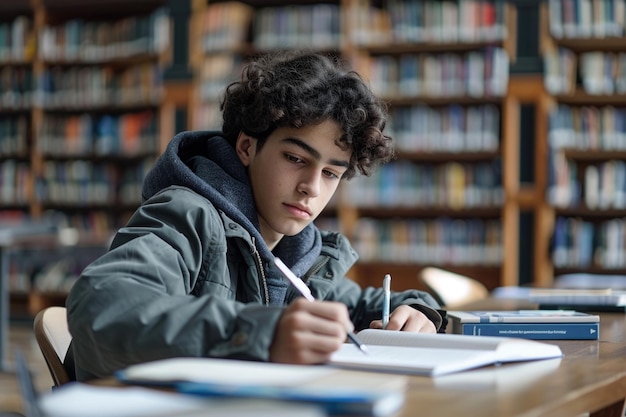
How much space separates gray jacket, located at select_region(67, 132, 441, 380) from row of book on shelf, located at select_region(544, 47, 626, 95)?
3.88 metres

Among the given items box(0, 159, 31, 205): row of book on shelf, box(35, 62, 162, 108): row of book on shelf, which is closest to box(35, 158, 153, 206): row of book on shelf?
box(0, 159, 31, 205): row of book on shelf

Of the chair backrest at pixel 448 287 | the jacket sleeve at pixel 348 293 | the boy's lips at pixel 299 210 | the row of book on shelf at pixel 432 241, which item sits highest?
the boy's lips at pixel 299 210

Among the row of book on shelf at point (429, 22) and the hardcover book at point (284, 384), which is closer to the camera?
the hardcover book at point (284, 384)

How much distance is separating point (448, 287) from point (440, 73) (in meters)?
3.00

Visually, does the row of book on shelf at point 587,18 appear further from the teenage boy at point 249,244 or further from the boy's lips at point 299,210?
the boy's lips at point 299,210

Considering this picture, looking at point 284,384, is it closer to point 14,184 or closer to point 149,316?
point 149,316

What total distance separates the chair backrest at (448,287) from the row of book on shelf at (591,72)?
2.57 m

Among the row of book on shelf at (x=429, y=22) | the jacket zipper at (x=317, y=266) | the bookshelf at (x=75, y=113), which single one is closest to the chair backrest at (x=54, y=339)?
the jacket zipper at (x=317, y=266)

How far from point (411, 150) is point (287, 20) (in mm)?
1154

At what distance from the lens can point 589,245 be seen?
17.7 feet

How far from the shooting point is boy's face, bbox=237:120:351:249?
1.51 metres

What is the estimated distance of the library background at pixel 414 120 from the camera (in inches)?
211

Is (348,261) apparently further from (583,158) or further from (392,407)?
(583,158)

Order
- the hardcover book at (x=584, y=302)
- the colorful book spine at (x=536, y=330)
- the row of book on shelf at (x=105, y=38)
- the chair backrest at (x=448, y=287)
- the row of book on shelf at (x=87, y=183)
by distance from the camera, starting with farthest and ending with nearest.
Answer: the row of book on shelf at (x=87, y=183), the row of book on shelf at (x=105, y=38), the chair backrest at (x=448, y=287), the hardcover book at (x=584, y=302), the colorful book spine at (x=536, y=330)
